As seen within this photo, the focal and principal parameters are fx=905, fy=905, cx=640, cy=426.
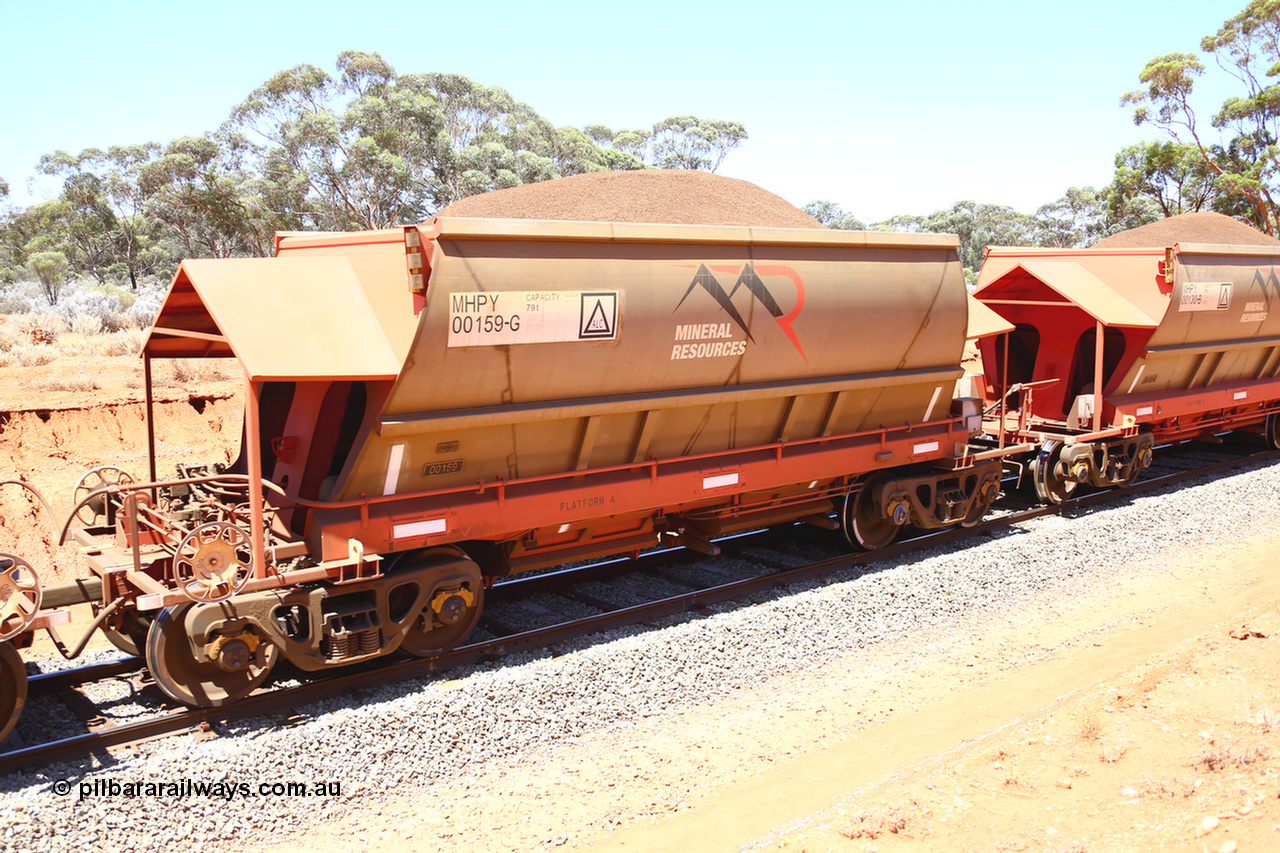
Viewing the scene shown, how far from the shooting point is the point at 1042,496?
12992mm

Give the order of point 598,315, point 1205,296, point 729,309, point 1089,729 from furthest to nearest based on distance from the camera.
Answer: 1. point 1205,296
2. point 729,309
3. point 598,315
4. point 1089,729

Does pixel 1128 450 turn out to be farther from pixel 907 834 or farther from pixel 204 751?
pixel 204 751

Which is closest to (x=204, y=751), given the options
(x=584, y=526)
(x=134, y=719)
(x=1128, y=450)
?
(x=134, y=719)

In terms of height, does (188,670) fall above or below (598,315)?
below

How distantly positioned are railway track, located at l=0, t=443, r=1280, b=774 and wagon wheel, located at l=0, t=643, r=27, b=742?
241 mm

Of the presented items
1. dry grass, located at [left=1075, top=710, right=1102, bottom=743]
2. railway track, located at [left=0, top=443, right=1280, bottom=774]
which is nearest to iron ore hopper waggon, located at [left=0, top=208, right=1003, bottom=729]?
railway track, located at [left=0, top=443, right=1280, bottom=774]

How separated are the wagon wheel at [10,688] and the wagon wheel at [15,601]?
0.19m

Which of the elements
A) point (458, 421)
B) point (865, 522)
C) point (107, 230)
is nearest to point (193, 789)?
point (458, 421)

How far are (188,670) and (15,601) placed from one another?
4.09ft

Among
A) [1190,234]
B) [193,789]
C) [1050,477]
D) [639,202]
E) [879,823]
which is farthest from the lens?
[1190,234]

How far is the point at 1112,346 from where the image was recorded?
14.0m

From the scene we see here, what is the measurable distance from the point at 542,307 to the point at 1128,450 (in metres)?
10.6

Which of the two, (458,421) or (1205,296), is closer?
(458,421)

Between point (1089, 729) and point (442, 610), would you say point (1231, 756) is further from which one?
point (442, 610)
